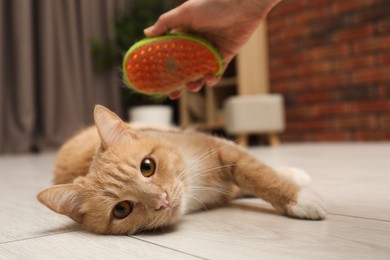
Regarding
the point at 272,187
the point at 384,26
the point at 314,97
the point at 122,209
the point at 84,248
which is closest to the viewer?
the point at 84,248

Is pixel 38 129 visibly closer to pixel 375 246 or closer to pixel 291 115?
A: pixel 291 115

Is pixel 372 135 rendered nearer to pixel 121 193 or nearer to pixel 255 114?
pixel 255 114

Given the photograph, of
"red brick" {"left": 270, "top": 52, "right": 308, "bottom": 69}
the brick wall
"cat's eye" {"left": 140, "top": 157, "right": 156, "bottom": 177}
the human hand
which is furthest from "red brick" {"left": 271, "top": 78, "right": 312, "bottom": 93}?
"cat's eye" {"left": 140, "top": 157, "right": 156, "bottom": 177}

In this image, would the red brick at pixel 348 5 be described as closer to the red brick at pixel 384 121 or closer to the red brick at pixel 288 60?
the red brick at pixel 288 60

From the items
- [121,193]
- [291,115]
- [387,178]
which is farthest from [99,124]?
[291,115]

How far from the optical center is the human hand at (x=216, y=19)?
3.51 ft

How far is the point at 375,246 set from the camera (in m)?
0.65

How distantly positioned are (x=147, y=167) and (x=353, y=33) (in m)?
3.07

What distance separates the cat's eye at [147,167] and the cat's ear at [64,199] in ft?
0.43

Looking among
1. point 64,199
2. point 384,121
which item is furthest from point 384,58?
point 64,199

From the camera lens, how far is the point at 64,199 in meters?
0.84

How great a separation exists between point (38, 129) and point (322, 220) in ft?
10.7

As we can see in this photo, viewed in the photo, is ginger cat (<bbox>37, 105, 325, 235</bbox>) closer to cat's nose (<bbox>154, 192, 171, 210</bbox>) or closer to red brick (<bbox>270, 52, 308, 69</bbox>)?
cat's nose (<bbox>154, 192, 171, 210</bbox>)

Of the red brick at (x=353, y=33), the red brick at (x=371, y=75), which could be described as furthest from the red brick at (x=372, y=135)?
the red brick at (x=353, y=33)
